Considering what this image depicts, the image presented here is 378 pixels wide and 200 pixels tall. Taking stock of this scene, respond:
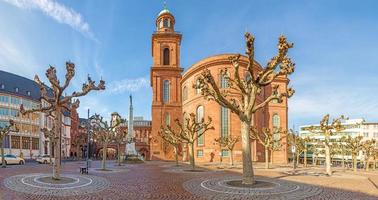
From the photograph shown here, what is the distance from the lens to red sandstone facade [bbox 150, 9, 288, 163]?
60.4 m

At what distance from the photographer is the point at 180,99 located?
73375mm

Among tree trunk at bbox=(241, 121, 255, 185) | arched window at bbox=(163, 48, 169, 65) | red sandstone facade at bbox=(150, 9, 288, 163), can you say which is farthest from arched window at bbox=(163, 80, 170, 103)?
tree trunk at bbox=(241, 121, 255, 185)

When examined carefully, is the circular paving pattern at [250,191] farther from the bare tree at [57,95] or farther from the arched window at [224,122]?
the arched window at [224,122]

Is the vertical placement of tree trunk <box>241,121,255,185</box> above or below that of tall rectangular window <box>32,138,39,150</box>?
above

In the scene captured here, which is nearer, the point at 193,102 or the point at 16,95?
the point at 193,102

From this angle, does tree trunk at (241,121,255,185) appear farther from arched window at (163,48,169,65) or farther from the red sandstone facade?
arched window at (163,48,169,65)

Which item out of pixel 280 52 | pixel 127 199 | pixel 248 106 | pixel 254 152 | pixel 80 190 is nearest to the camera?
pixel 127 199

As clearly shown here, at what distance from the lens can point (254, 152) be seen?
6144 cm

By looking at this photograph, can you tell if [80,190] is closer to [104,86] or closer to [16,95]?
[104,86]

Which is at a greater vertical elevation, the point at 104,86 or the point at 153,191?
the point at 104,86

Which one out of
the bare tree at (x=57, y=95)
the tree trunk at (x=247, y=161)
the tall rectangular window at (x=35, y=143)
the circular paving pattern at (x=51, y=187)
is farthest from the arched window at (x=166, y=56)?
the tree trunk at (x=247, y=161)

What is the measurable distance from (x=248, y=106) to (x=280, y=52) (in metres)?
3.53

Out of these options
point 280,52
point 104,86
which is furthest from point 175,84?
point 280,52

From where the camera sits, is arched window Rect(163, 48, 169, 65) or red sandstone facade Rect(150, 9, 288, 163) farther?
arched window Rect(163, 48, 169, 65)
